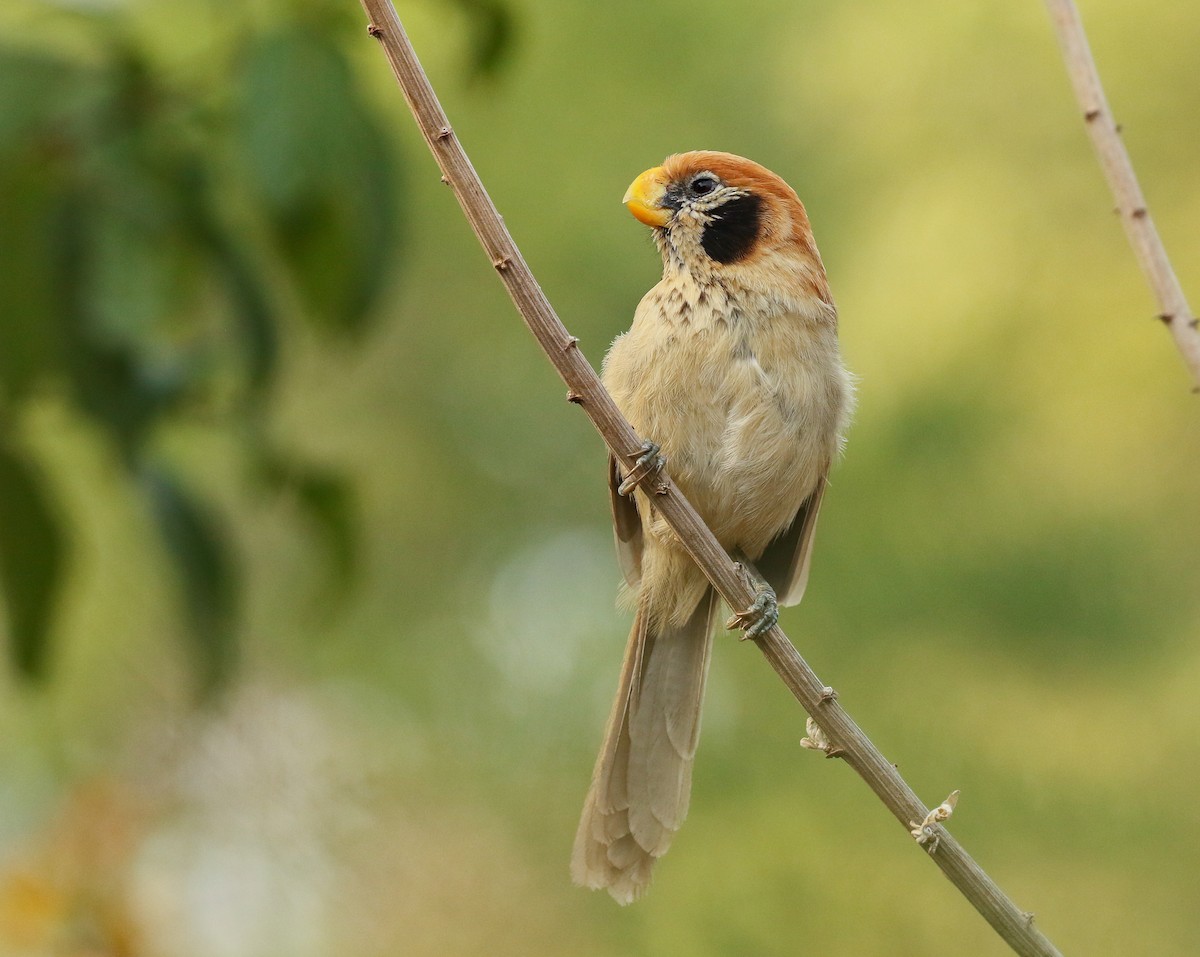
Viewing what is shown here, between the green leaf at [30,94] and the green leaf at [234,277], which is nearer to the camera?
Answer: the green leaf at [30,94]

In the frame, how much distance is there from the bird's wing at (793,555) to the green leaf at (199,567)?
93 centimetres

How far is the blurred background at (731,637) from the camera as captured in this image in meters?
3.10

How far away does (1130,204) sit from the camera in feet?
4.02

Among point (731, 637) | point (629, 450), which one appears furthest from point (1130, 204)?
point (731, 637)

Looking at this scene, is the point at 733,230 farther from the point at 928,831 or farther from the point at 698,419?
the point at 928,831

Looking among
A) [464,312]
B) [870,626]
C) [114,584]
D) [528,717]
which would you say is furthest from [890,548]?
[114,584]

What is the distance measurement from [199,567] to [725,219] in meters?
0.88

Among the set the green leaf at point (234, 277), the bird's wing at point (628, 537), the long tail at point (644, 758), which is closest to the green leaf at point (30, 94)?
the green leaf at point (234, 277)

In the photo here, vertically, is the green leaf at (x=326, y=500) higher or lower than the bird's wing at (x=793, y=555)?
higher

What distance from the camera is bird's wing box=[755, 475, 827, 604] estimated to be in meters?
2.31

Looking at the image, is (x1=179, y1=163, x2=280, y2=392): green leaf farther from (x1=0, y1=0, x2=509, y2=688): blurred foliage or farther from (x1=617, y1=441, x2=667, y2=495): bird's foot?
(x1=617, y1=441, x2=667, y2=495): bird's foot

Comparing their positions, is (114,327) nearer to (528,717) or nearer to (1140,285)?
(528,717)

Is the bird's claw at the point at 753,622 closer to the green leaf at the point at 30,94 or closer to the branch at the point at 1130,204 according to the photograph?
the branch at the point at 1130,204

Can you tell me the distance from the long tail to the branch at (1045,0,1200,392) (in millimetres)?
869
